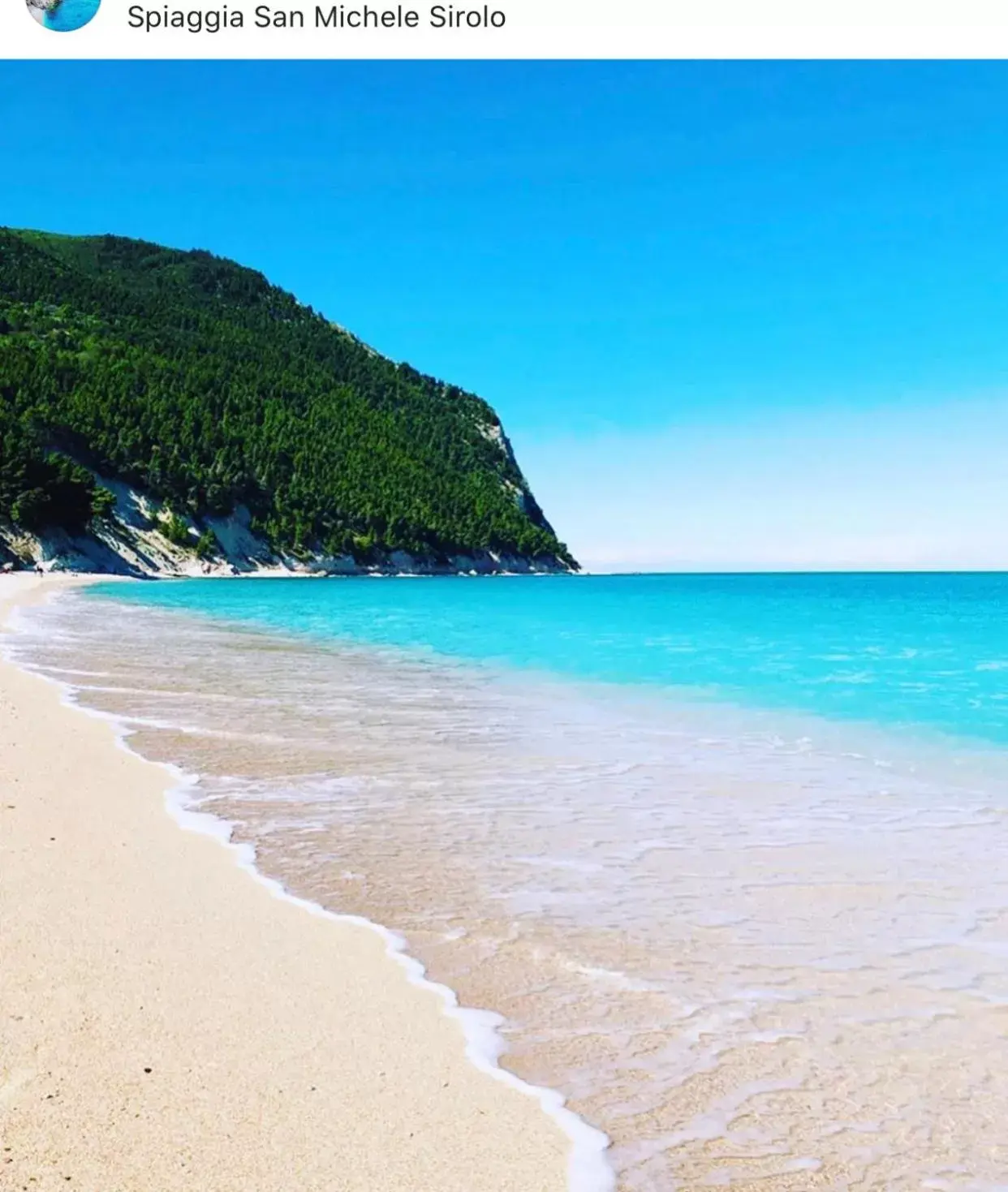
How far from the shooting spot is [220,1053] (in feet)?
13.3

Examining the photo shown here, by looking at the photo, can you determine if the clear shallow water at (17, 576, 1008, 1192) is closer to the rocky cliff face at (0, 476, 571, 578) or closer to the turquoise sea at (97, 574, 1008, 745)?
the turquoise sea at (97, 574, 1008, 745)

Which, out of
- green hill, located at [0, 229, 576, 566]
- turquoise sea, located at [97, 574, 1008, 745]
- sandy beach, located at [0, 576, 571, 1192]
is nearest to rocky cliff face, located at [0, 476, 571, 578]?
green hill, located at [0, 229, 576, 566]

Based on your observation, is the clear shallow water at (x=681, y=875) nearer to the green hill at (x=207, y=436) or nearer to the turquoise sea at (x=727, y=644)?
the turquoise sea at (x=727, y=644)

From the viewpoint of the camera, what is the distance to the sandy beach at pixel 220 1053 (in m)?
3.30

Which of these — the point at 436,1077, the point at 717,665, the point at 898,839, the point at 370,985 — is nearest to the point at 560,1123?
the point at 436,1077

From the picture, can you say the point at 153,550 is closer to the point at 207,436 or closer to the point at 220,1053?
the point at 207,436

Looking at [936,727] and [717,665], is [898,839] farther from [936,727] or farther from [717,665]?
[717,665]

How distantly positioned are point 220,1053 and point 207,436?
133 metres

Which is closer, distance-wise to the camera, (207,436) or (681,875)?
(681,875)

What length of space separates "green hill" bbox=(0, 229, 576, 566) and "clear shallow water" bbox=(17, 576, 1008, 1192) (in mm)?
80605

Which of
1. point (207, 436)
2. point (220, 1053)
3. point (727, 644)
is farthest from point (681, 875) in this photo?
point (207, 436)
